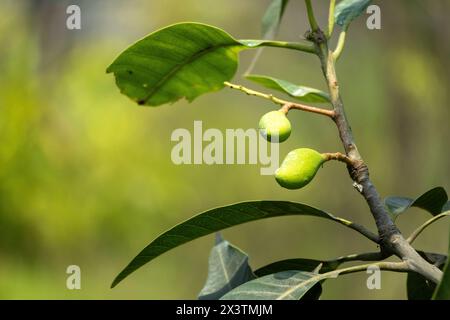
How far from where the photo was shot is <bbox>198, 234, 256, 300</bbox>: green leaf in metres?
0.89

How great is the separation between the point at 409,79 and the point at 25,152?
2.28 metres

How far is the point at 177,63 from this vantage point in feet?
3.01

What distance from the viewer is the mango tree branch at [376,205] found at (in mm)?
685

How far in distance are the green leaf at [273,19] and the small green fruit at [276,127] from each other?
0.35m

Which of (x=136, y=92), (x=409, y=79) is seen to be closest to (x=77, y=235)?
(x=409, y=79)

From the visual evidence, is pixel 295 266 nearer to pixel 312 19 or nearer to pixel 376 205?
pixel 376 205

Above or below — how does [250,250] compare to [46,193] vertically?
below

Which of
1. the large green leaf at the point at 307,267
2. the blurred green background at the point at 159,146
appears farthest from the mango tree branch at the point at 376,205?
the blurred green background at the point at 159,146

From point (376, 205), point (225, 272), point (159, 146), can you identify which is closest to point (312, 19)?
point (376, 205)

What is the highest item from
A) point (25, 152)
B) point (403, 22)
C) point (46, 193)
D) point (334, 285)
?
point (403, 22)
